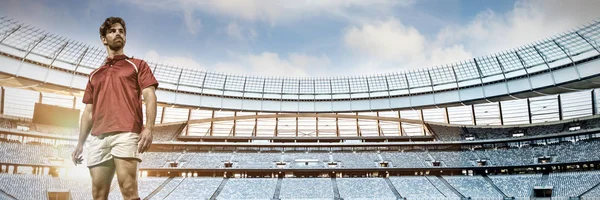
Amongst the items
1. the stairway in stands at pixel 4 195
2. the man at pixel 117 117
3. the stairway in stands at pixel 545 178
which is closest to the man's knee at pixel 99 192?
the man at pixel 117 117

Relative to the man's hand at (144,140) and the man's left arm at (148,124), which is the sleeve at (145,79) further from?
the man's hand at (144,140)

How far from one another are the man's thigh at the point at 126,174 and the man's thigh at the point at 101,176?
13 cm

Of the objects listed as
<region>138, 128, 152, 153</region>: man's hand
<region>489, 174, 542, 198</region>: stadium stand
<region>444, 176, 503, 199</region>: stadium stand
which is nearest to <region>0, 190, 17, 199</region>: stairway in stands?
<region>138, 128, 152, 153</region>: man's hand

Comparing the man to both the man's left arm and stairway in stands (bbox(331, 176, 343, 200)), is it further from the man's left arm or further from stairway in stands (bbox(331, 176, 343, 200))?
stairway in stands (bbox(331, 176, 343, 200))

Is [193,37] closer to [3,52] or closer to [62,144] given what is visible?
[3,52]

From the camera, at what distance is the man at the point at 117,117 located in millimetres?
3887

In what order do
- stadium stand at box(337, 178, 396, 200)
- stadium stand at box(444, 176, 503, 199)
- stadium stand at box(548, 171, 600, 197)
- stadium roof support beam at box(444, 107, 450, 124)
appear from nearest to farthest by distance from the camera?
stadium stand at box(548, 171, 600, 197), stadium stand at box(444, 176, 503, 199), stadium stand at box(337, 178, 396, 200), stadium roof support beam at box(444, 107, 450, 124)

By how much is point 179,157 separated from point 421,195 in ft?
93.9

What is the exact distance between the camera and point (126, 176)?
3.88 m

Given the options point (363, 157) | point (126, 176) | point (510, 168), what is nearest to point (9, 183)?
point (363, 157)

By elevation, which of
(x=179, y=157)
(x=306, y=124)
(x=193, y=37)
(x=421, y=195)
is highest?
(x=193, y=37)

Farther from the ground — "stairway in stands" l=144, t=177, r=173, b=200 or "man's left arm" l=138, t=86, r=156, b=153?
"man's left arm" l=138, t=86, r=156, b=153

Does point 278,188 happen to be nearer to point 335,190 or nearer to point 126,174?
point 335,190

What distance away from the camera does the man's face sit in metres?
4.20
